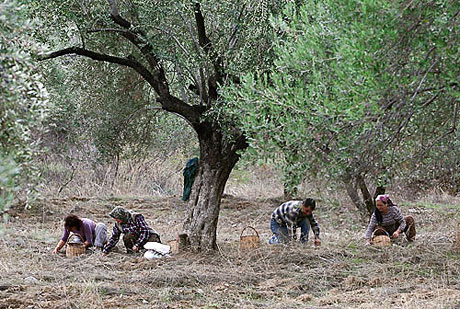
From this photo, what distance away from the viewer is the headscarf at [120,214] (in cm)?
955

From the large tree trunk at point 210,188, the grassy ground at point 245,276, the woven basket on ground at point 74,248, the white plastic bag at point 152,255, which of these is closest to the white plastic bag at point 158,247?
the white plastic bag at point 152,255

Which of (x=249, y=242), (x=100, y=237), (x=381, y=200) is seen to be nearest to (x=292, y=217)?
(x=249, y=242)

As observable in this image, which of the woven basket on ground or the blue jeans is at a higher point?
the blue jeans

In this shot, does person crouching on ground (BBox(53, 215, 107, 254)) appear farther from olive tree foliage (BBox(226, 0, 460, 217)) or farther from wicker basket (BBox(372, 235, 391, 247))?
olive tree foliage (BBox(226, 0, 460, 217))

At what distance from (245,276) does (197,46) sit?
10.5ft

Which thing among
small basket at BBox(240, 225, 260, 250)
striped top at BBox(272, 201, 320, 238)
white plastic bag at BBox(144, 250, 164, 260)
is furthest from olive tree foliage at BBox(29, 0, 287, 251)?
striped top at BBox(272, 201, 320, 238)

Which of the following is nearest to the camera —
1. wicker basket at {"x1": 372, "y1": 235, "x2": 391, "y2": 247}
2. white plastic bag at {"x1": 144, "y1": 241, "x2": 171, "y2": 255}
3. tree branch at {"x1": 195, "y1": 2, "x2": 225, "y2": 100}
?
tree branch at {"x1": 195, "y1": 2, "x2": 225, "y2": 100}

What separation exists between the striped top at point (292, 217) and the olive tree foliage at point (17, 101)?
660 centimetres

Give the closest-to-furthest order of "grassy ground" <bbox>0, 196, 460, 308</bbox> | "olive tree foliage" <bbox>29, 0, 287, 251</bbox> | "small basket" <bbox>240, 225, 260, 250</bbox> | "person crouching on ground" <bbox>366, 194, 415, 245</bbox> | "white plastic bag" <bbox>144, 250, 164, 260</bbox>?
"grassy ground" <bbox>0, 196, 460, 308</bbox> → "olive tree foliage" <bbox>29, 0, 287, 251</bbox> → "white plastic bag" <bbox>144, 250, 164, 260</bbox> → "person crouching on ground" <bbox>366, 194, 415, 245</bbox> → "small basket" <bbox>240, 225, 260, 250</bbox>

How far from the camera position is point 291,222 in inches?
405

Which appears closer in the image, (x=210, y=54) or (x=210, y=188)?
(x=210, y=54)

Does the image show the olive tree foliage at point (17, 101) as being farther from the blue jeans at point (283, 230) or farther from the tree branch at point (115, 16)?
the blue jeans at point (283, 230)

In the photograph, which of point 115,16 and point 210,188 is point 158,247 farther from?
point 115,16

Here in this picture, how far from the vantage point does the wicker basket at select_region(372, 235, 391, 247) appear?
9.80 m
